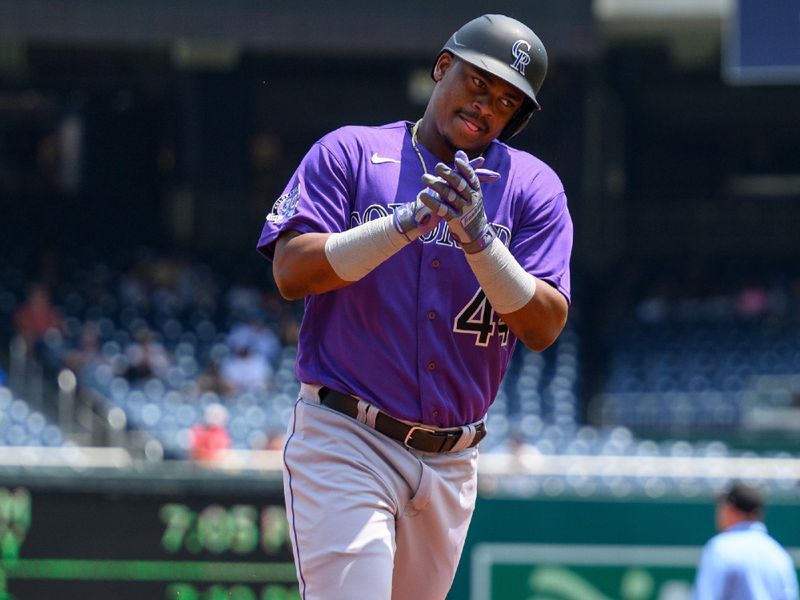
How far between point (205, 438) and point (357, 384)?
7.82 m

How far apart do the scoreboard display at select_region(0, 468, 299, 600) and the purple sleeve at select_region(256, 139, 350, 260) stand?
4.48 meters

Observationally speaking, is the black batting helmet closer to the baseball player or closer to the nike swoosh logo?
the baseball player

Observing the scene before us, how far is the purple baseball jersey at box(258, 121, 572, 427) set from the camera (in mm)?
3018

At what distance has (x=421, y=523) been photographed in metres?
3.09

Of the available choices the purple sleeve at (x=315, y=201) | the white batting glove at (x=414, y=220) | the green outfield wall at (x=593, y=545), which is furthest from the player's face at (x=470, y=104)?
the green outfield wall at (x=593, y=545)

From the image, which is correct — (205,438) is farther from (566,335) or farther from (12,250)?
(12,250)

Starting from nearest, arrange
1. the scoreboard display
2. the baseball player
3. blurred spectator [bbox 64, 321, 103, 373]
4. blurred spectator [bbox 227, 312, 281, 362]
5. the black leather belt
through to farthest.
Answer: the baseball player
the black leather belt
the scoreboard display
blurred spectator [bbox 64, 321, 103, 373]
blurred spectator [bbox 227, 312, 281, 362]

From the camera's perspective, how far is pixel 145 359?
552 inches

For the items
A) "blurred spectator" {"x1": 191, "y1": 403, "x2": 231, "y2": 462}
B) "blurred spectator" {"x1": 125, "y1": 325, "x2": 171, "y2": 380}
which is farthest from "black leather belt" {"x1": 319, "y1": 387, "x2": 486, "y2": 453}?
"blurred spectator" {"x1": 125, "y1": 325, "x2": 171, "y2": 380}

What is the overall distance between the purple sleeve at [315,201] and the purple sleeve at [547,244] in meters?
0.38

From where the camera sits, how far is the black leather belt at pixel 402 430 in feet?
9.89

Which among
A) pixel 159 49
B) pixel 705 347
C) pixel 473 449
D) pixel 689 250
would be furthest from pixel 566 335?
pixel 473 449

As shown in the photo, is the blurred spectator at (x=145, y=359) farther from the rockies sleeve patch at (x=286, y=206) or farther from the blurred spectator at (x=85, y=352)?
the rockies sleeve patch at (x=286, y=206)

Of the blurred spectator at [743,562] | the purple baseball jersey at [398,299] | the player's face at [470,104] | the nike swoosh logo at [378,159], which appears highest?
the player's face at [470,104]
